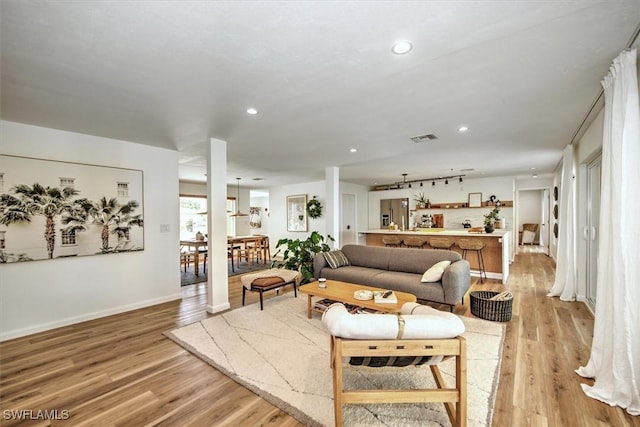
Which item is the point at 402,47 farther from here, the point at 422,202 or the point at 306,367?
the point at 422,202

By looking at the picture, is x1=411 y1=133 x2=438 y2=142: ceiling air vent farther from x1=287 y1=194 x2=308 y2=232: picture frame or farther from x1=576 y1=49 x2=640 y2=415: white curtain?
x1=287 y1=194 x2=308 y2=232: picture frame

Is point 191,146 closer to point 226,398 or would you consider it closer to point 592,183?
point 226,398

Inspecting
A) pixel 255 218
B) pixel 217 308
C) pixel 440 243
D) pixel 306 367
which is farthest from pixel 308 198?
pixel 306 367

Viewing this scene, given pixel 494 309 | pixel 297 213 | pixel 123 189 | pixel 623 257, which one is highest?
pixel 123 189

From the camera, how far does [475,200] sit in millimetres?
8281

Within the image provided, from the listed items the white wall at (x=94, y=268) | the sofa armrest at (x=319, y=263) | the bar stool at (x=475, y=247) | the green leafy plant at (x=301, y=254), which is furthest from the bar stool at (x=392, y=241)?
the white wall at (x=94, y=268)

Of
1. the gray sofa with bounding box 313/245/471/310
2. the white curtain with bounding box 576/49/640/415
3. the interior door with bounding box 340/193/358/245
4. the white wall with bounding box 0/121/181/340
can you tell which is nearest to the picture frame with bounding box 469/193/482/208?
the interior door with bounding box 340/193/358/245

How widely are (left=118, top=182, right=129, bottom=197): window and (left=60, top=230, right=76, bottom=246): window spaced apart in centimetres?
73

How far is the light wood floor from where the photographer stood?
1861mm

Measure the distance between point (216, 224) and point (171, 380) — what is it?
2013 millimetres

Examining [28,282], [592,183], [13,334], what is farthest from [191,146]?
[592,183]

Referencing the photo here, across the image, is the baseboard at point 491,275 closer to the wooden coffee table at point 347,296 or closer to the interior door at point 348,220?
the wooden coffee table at point 347,296

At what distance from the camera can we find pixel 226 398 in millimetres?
2064

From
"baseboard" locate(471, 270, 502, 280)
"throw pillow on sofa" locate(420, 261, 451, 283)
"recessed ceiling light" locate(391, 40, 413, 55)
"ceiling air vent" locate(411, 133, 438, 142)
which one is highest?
"recessed ceiling light" locate(391, 40, 413, 55)
